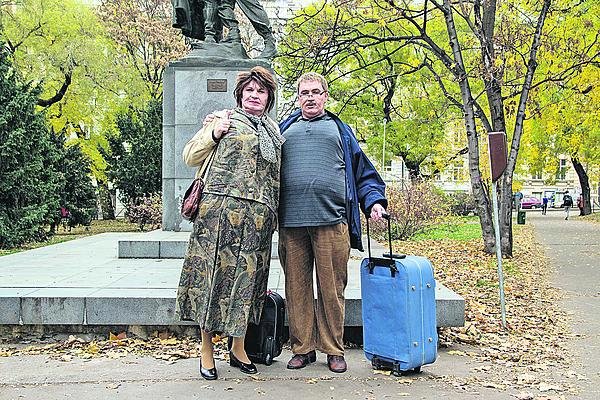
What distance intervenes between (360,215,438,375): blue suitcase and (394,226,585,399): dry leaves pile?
0.45 m

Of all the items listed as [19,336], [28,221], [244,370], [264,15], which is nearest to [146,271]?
[19,336]

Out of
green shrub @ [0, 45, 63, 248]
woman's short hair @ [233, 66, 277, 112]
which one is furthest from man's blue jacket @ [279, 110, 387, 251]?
green shrub @ [0, 45, 63, 248]

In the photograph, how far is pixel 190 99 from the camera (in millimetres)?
9984

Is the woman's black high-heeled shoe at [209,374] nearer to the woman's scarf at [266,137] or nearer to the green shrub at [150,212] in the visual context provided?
the woman's scarf at [266,137]

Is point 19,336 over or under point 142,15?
under

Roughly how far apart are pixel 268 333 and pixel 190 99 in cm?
531

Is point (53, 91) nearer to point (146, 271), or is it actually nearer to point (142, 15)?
point (142, 15)

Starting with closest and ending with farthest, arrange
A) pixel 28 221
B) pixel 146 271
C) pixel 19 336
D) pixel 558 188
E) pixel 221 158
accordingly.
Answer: pixel 221 158
pixel 19 336
pixel 146 271
pixel 28 221
pixel 558 188

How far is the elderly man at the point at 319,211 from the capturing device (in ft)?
16.8

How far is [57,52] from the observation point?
2758 cm

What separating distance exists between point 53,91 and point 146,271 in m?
23.3

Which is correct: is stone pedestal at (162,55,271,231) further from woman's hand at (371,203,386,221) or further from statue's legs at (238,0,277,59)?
woman's hand at (371,203,386,221)

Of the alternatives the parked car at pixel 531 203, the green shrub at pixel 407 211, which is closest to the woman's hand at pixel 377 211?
the green shrub at pixel 407 211

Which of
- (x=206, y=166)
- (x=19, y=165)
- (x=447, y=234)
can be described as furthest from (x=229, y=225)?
(x=447, y=234)
